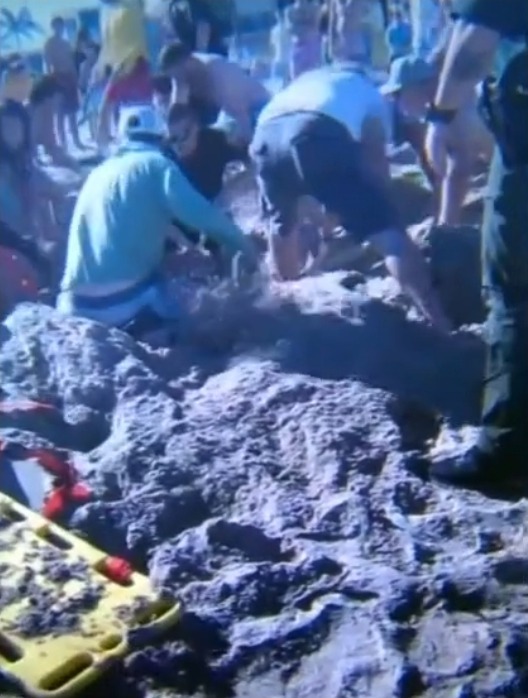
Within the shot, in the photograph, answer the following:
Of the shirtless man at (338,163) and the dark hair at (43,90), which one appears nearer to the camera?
the shirtless man at (338,163)

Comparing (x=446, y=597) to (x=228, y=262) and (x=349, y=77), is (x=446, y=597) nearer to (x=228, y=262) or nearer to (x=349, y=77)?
(x=228, y=262)

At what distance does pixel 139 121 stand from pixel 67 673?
54 cm

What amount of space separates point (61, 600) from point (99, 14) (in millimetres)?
584

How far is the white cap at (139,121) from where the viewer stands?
1.17 m

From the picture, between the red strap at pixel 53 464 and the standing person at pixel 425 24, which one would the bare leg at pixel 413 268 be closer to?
the standing person at pixel 425 24

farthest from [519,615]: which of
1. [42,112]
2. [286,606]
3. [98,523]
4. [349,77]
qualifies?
[42,112]

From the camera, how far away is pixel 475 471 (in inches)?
43.5

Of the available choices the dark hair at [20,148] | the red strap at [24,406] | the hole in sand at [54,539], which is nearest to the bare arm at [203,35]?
the dark hair at [20,148]

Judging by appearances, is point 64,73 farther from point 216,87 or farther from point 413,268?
point 413,268

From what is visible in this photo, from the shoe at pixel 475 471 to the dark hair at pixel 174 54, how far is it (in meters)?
0.47

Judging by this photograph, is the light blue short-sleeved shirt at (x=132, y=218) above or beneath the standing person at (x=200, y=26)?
beneath

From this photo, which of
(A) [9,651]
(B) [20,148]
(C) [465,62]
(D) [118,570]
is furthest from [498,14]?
(A) [9,651]

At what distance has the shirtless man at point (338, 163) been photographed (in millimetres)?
1096

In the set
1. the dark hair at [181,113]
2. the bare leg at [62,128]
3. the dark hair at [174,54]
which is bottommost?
the bare leg at [62,128]
